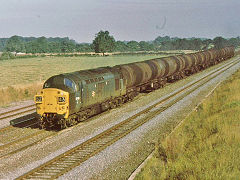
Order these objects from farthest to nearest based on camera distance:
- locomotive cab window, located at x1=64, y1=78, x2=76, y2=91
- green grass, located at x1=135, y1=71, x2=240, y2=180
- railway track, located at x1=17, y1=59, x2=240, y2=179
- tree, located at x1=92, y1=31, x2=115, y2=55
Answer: tree, located at x1=92, y1=31, x2=115, y2=55 < locomotive cab window, located at x1=64, y1=78, x2=76, y2=91 < railway track, located at x1=17, y1=59, x2=240, y2=179 < green grass, located at x1=135, y1=71, x2=240, y2=180

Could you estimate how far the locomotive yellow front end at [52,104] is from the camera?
1692cm

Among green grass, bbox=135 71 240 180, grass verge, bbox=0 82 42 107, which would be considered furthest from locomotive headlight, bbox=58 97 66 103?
grass verge, bbox=0 82 42 107

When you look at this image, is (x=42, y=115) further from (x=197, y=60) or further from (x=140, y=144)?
(x=197, y=60)

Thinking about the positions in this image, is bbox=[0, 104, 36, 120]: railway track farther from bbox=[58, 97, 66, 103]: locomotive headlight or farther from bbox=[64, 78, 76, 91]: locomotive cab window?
bbox=[64, 78, 76, 91]: locomotive cab window

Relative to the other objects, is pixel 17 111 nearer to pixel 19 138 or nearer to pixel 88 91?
pixel 19 138

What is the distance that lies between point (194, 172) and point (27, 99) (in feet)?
80.6

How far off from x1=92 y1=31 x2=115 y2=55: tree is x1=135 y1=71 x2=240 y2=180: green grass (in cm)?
12684

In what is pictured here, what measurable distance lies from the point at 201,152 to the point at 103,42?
5233 inches

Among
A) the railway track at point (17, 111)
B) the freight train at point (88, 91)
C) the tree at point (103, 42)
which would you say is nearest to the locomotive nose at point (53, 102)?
the freight train at point (88, 91)

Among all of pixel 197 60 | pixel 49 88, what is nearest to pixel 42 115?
pixel 49 88

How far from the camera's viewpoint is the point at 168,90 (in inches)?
1275

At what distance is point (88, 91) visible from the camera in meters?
19.1

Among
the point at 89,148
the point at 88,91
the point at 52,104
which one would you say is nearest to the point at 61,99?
the point at 52,104

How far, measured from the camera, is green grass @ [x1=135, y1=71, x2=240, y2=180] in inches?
361
